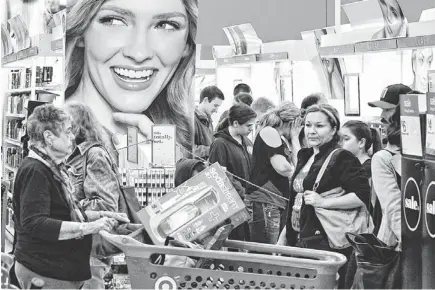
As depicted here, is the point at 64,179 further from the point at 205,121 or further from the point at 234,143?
the point at 205,121

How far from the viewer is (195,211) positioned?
333 centimetres

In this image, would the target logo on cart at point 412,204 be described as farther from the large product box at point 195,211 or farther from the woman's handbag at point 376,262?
the woman's handbag at point 376,262

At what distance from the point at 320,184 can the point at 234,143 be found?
1645 millimetres

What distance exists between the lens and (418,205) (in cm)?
312

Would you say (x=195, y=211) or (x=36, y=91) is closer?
(x=195, y=211)

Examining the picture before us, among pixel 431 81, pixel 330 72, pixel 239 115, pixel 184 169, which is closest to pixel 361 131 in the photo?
pixel 239 115

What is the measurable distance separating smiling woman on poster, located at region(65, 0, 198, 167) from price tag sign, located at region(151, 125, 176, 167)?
30 mm

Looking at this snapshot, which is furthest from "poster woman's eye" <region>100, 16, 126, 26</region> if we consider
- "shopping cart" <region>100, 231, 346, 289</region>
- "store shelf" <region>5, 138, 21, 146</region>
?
"store shelf" <region>5, 138, 21, 146</region>

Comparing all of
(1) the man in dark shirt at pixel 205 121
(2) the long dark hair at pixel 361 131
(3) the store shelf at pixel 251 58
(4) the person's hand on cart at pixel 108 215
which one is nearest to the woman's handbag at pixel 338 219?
(2) the long dark hair at pixel 361 131

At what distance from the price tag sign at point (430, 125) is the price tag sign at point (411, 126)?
71 millimetres

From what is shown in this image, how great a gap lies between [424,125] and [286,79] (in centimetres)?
646

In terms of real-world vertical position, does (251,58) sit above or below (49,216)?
above

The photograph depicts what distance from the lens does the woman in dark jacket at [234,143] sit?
6.14 metres

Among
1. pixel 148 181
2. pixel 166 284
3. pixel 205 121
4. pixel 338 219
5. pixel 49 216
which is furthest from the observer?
pixel 205 121
